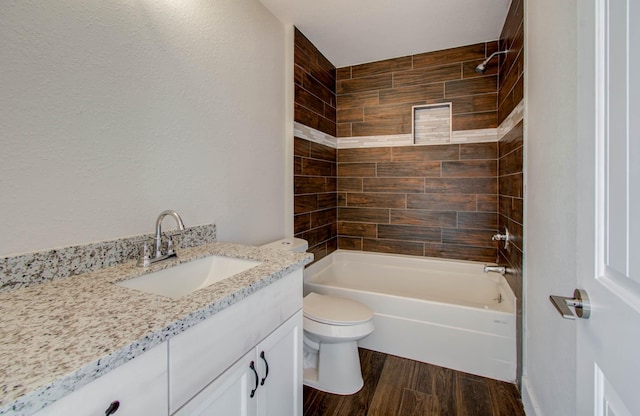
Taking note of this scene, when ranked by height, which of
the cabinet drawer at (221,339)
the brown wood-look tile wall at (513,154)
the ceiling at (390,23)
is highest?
the ceiling at (390,23)

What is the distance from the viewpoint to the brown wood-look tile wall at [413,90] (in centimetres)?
261

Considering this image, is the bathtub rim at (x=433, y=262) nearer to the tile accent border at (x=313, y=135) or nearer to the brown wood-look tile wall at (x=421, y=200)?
the brown wood-look tile wall at (x=421, y=200)

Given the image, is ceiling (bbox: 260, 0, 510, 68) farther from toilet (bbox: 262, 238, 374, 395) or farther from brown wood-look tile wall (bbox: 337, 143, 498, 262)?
toilet (bbox: 262, 238, 374, 395)

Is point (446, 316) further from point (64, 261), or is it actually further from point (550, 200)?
point (64, 261)

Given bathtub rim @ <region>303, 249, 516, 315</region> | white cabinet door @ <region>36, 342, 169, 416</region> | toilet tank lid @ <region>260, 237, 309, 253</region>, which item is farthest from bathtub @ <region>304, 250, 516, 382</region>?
white cabinet door @ <region>36, 342, 169, 416</region>

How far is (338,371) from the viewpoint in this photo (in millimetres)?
1785

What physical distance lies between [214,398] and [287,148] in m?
1.82

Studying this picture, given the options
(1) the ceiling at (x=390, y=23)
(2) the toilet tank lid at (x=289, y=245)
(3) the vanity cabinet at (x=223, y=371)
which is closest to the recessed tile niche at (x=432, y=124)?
(1) the ceiling at (x=390, y=23)

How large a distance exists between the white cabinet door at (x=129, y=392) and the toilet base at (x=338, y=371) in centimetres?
130

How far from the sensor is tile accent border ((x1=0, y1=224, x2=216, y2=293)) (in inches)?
33.6

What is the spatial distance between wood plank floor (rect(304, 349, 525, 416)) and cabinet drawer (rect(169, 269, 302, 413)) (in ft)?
2.95

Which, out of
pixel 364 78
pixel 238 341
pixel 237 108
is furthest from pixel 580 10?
pixel 364 78

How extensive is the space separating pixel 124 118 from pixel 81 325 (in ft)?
2.80

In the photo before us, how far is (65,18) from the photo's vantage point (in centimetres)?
99
